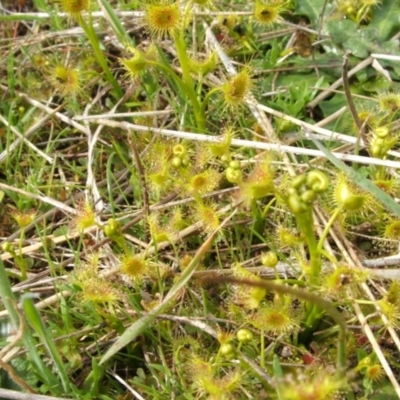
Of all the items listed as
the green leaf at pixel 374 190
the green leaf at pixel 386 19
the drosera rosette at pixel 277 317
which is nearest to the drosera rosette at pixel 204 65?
the green leaf at pixel 374 190

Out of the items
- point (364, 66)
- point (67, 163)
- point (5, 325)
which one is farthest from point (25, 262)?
point (364, 66)

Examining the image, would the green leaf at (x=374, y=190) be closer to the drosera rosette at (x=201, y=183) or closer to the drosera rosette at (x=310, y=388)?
the drosera rosette at (x=201, y=183)

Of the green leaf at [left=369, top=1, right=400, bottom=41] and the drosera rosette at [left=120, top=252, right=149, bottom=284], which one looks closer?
the drosera rosette at [left=120, top=252, right=149, bottom=284]

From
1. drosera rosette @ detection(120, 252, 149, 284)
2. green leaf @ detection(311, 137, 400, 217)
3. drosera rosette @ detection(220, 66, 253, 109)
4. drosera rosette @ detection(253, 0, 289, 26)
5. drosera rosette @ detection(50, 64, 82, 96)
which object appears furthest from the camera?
drosera rosette @ detection(50, 64, 82, 96)

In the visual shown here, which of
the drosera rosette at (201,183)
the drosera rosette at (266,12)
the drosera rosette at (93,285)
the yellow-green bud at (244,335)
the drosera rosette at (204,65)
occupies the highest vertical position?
the drosera rosette at (266,12)

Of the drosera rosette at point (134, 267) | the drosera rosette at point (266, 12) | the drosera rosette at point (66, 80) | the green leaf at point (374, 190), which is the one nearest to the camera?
the green leaf at point (374, 190)

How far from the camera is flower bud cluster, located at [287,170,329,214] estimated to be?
4.70ft

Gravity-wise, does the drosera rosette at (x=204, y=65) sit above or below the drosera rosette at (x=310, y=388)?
above

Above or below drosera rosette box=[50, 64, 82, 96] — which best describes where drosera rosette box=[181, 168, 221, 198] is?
below

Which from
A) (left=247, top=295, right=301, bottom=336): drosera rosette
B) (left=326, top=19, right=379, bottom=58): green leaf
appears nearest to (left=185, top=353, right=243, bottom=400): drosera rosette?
(left=247, top=295, right=301, bottom=336): drosera rosette

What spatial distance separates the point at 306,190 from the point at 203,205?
579 mm

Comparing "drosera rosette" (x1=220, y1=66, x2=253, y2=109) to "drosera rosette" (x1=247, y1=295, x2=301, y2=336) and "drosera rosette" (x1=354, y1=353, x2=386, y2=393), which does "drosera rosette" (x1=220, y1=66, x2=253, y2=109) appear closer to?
"drosera rosette" (x1=247, y1=295, x2=301, y2=336)

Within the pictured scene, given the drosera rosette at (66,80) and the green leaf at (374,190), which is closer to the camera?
the green leaf at (374,190)

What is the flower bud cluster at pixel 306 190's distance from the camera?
1.43 m
